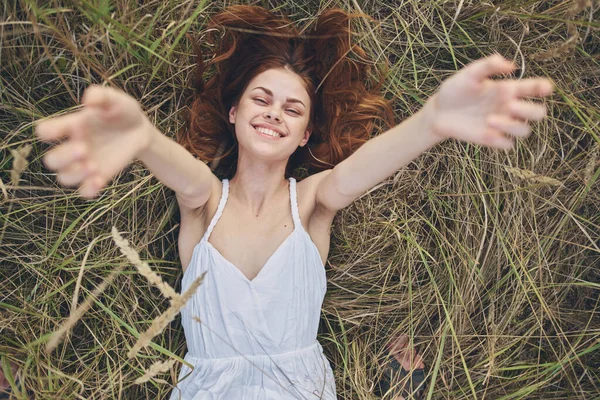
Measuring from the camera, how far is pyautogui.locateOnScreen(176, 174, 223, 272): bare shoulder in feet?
7.68

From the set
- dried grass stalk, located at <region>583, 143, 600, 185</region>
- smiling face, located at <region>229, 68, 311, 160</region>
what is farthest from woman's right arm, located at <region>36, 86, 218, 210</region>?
dried grass stalk, located at <region>583, 143, 600, 185</region>

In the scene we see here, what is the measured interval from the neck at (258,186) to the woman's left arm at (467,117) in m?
0.52

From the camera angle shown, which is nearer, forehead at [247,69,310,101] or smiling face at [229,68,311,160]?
smiling face at [229,68,311,160]

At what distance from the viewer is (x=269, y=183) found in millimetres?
2398

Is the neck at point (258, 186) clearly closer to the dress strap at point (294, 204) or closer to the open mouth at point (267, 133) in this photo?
the dress strap at point (294, 204)

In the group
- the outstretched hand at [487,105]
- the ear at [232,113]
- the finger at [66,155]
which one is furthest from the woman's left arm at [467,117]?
the finger at [66,155]

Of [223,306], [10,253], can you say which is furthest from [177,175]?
[10,253]

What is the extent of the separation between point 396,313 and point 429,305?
166 mm

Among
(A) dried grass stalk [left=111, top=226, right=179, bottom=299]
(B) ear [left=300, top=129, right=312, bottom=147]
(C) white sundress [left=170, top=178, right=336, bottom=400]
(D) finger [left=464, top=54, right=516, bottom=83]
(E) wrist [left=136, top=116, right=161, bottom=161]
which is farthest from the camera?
(B) ear [left=300, top=129, right=312, bottom=147]

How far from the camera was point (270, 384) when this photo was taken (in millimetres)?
2213

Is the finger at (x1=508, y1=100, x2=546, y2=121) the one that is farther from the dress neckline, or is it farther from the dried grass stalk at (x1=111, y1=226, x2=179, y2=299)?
the dress neckline

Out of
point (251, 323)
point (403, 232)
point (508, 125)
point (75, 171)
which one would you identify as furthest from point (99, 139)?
point (403, 232)

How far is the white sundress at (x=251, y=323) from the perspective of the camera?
7.39 feet

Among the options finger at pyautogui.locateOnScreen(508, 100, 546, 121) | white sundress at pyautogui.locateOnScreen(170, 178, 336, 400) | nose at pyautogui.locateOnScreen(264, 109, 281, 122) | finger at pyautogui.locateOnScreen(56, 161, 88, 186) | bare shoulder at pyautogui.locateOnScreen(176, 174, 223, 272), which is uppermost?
finger at pyautogui.locateOnScreen(508, 100, 546, 121)
